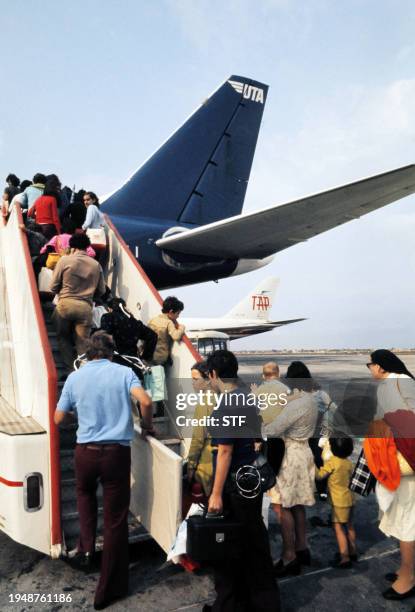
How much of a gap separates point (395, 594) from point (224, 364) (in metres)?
2.04

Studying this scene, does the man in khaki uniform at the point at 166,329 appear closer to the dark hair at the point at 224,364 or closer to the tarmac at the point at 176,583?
the dark hair at the point at 224,364

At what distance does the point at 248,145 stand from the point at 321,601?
41.3 feet

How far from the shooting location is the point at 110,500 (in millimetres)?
2895

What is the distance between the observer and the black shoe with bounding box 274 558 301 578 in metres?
3.36

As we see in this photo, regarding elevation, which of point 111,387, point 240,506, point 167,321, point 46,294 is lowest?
point 240,506

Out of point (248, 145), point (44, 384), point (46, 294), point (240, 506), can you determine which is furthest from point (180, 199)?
point (240, 506)

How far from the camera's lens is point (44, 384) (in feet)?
10.7

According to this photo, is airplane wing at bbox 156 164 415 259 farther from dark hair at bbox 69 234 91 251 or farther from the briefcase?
the briefcase

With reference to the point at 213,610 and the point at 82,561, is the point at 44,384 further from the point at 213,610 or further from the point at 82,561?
the point at 213,610

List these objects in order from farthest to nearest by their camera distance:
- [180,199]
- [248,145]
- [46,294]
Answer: [248,145] → [180,199] → [46,294]

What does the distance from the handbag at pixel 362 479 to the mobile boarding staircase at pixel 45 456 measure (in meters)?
1.49

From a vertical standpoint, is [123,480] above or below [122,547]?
above

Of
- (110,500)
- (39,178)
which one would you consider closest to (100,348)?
(110,500)

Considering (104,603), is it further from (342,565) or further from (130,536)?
(342,565)
